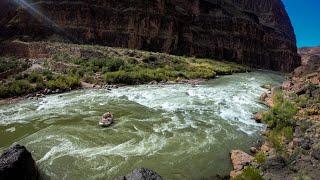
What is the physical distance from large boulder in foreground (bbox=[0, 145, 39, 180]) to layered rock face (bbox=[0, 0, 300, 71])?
5161 cm

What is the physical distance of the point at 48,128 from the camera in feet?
54.6

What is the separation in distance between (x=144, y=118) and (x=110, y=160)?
626cm

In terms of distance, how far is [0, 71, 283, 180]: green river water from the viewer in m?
12.2

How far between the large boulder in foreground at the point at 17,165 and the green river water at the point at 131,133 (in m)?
0.89

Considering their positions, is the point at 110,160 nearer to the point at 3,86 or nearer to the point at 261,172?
the point at 261,172


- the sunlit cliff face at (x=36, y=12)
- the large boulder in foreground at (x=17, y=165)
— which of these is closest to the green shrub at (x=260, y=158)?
the large boulder in foreground at (x=17, y=165)

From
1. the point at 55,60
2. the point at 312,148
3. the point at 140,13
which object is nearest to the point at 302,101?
the point at 312,148

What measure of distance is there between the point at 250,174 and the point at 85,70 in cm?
2699

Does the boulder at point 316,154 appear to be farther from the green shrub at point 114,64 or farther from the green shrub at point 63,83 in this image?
the green shrub at point 114,64

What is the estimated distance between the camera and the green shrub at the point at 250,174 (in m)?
10.6

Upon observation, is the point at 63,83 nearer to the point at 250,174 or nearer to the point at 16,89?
the point at 16,89

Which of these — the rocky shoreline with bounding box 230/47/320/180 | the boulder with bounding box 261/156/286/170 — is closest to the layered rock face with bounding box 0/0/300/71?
the rocky shoreline with bounding box 230/47/320/180

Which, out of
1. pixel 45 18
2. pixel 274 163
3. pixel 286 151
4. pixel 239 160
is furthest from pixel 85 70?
pixel 45 18

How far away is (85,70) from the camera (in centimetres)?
3519
